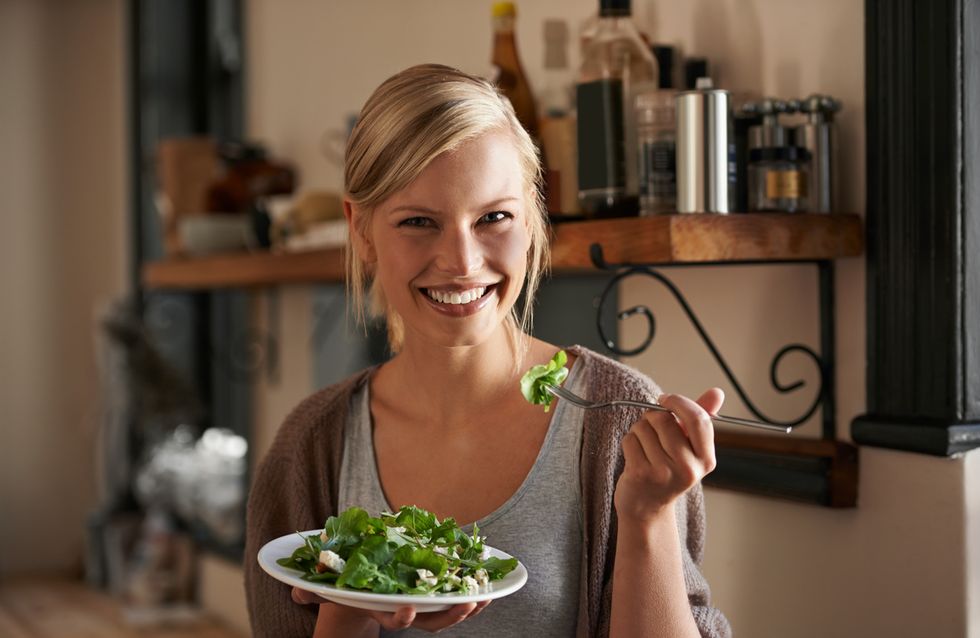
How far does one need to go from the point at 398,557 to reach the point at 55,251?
319cm

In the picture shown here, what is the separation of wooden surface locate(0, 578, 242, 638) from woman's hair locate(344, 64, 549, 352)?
2.00 metres

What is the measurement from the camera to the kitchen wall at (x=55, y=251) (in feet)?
12.4

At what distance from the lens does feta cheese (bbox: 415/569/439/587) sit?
36.9 inches

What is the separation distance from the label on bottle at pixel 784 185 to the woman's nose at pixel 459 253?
41 centimetres

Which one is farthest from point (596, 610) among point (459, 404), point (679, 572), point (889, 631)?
point (889, 631)

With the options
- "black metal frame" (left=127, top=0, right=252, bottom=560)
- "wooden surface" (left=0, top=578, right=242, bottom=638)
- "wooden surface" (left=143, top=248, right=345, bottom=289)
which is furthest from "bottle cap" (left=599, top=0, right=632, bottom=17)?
"wooden surface" (left=0, top=578, right=242, bottom=638)

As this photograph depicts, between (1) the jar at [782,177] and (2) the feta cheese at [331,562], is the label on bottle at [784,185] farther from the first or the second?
(2) the feta cheese at [331,562]

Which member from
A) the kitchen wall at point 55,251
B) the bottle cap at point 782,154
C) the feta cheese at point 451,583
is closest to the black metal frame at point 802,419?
the bottle cap at point 782,154

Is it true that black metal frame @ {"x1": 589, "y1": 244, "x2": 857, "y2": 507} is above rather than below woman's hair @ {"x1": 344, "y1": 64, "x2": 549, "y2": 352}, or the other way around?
below

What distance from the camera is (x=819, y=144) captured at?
1.31m

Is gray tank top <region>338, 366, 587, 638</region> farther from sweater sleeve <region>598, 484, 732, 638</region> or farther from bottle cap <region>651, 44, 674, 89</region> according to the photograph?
bottle cap <region>651, 44, 674, 89</region>

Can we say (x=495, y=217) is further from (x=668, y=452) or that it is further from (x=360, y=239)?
(x=668, y=452)

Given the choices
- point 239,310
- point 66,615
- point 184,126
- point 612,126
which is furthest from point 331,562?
point 184,126

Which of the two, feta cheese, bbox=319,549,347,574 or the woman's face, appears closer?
feta cheese, bbox=319,549,347,574
